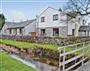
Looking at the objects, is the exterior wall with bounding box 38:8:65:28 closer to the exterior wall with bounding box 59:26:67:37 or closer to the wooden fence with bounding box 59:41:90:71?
the exterior wall with bounding box 59:26:67:37

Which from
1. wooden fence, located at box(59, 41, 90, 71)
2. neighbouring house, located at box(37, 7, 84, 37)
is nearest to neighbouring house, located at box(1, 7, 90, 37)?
neighbouring house, located at box(37, 7, 84, 37)

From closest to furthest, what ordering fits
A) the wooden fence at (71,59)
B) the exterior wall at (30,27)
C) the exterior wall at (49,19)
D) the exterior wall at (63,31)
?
the wooden fence at (71,59), the exterior wall at (63,31), the exterior wall at (49,19), the exterior wall at (30,27)

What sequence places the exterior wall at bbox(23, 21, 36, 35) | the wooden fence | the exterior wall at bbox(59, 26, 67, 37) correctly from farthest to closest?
the exterior wall at bbox(23, 21, 36, 35), the exterior wall at bbox(59, 26, 67, 37), the wooden fence

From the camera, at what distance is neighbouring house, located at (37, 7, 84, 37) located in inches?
1167

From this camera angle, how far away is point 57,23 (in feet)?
102

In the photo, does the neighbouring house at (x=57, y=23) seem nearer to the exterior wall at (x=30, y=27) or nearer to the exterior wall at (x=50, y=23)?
the exterior wall at (x=50, y=23)

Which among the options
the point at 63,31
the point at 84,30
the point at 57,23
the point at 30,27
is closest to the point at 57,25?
the point at 57,23

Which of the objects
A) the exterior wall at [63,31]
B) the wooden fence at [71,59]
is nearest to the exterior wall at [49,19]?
the exterior wall at [63,31]

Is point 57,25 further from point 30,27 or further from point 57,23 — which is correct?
point 30,27

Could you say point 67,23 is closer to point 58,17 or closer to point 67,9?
point 58,17

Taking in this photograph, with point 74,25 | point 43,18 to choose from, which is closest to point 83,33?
point 74,25

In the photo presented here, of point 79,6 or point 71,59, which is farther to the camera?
point 79,6

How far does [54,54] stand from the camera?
11828 millimetres

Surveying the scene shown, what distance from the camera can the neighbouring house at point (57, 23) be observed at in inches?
1167
